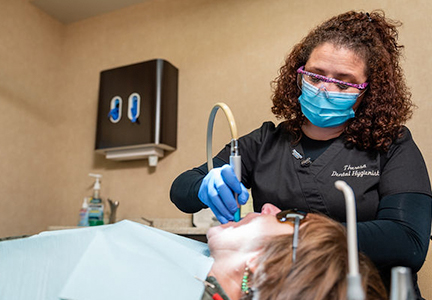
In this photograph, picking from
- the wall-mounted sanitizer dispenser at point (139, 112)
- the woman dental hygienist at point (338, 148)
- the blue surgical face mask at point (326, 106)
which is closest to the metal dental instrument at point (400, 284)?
the woman dental hygienist at point (338, 148)

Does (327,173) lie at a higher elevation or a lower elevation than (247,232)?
higher

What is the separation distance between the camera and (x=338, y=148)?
1.28 m

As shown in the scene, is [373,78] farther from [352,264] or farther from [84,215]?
[84,215]

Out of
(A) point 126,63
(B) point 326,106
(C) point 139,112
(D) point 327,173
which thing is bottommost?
(D) point 327,173

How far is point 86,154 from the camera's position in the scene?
2961 millimetres

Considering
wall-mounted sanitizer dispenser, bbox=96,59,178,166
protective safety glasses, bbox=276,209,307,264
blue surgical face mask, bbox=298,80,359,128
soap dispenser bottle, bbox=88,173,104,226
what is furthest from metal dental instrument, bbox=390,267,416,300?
soap dispenser bottle, bbox=88,173,104,226

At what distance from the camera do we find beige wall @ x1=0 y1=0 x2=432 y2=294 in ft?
8.08

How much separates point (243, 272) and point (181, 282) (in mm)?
137

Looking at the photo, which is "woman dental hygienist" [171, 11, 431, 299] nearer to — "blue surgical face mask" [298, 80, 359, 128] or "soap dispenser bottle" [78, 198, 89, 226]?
"blue surgical face mask" [298, 80, 359, 128]

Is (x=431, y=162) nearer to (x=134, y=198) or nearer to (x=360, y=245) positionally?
(x=360, y=245)

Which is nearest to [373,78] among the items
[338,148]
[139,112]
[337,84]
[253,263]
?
[337,84]

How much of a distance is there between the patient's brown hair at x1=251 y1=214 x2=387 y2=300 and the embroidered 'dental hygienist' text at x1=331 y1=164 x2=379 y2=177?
0.37 meters

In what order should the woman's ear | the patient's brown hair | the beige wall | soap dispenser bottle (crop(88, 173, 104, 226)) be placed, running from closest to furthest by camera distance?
the patient's brown hair → the woman's ear → the beige wall → soap dispenser bottle (crop(88, 173, 104, 226))

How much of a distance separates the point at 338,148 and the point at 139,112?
5.22ft
